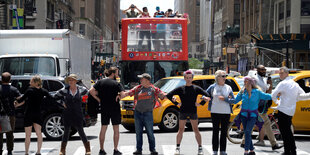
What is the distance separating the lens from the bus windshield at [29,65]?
17.0 metres

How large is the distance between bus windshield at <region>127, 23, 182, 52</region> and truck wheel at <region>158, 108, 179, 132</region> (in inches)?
266

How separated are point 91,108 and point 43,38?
7405mm

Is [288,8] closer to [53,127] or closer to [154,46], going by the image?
[154,46]

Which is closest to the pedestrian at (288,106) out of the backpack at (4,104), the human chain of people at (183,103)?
the human chain of people at (183,103)

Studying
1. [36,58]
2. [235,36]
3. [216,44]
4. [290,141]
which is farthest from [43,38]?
[216,44]

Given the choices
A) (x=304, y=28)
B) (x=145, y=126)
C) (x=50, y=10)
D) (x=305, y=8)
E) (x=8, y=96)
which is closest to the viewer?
(x=8, y=96)

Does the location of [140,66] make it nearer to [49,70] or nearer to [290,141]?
[49,70]

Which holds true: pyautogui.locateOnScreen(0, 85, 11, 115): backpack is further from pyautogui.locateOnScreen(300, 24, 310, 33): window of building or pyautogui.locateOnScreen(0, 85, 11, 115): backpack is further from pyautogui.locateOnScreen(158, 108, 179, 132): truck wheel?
pyautogui.locateOnScreen(300, 24, 310, 33): window of building

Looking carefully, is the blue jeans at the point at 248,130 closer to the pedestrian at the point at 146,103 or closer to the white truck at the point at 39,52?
the pedestrian at the point at 146,103

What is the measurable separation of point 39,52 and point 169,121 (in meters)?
A: 5.26

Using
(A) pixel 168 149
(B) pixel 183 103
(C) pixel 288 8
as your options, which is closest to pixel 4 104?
(B) pixel 183 103

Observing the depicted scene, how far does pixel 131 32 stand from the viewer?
881 inches

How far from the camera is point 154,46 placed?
22.7 m

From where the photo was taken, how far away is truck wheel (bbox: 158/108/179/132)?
1590 centimetres
